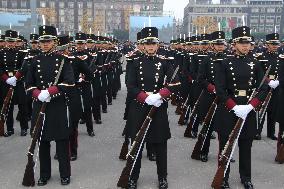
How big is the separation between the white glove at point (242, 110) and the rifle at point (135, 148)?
1002 mm

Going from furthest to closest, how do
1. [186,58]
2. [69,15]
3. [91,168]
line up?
1. [69,15]
2. [186,58]
3. [91,168]

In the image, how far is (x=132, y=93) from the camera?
618 centimetres

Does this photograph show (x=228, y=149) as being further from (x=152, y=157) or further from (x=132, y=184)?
(x=152, y=157)

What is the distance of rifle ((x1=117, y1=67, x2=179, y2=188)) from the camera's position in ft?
20.2

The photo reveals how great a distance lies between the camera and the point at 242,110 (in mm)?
5934

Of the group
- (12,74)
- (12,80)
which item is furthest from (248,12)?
(12,80)

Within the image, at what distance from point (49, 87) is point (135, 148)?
1513 millimetres

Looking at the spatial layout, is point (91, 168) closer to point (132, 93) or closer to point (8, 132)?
point (132, 93)

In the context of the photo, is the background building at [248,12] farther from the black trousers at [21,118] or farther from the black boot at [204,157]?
the black boot at [204,157]

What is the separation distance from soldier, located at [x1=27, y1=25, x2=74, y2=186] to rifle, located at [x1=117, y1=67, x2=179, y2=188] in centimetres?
90

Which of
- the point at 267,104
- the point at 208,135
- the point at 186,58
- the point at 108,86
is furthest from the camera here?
the point at 108,86

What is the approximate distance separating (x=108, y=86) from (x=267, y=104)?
6424 mm

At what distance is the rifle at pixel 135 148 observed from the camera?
242 inches

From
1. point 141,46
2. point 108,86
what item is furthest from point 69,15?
point 141,46
